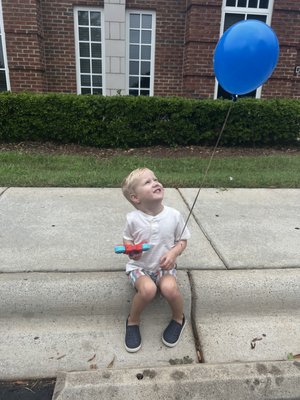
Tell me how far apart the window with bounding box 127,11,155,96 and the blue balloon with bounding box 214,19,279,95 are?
20.3 feet

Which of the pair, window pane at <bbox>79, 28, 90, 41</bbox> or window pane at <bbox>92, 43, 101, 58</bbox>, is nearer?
window pane at <bbox>79, 28, 90, 41</bbox>

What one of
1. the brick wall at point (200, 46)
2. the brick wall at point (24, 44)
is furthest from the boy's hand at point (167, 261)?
the brick wall at point (24, 44)

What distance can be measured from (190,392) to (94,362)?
57 centimetres

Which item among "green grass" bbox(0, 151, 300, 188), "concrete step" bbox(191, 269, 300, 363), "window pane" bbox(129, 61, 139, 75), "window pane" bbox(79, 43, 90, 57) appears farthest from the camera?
"window pane" bbox(129, 61, 139, 75)

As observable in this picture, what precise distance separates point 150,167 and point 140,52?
4063 mm

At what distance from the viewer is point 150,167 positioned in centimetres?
543

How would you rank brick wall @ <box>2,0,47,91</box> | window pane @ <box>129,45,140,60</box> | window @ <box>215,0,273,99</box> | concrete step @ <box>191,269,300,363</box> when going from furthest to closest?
window pane @ <box>129,45,140,60</box>, window @ <box>215,0,273,99</box>, brick wall @ <box>2,0,47,91</box>, concrete step @ <box>191,269,300,363</box>

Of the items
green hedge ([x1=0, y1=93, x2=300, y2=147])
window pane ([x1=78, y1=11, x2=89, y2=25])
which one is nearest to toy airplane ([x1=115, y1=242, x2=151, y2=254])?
green hedge ([x1=0, y1=93, x2=300, y2=147])

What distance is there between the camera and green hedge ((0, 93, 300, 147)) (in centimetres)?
634

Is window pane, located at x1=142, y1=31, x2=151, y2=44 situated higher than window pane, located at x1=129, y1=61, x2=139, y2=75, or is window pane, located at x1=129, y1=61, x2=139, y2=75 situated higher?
window pane, located at x1=142, y1=31, x2=151, y2=44

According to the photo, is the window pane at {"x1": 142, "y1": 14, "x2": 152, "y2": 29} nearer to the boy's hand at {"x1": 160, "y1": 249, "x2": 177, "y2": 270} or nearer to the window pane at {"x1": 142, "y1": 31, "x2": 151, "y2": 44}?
the window pane at {"x1": 142, "y1": 31, "x2": 151, "y2": 44}

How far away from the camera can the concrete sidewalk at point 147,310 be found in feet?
6.50

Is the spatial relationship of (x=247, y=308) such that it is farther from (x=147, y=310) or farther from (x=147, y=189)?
(x=147, y=189)

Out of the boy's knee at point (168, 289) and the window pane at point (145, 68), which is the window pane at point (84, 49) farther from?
the boy's knee at point (168, 289)
